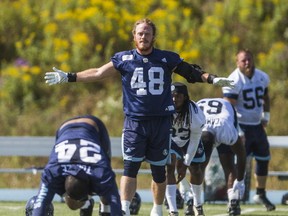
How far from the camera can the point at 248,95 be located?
1405 centimetres

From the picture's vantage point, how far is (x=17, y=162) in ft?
60.4

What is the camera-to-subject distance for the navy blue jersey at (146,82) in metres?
10.6

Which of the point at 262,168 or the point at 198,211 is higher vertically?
the point at 262,168

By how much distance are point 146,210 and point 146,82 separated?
10.3ft

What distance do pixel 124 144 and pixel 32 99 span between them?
10213 mm

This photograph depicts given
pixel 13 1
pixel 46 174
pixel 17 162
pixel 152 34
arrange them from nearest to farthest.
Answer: pixel 46 174, pixel 152 34, pixel 17 162, pixel 13 1

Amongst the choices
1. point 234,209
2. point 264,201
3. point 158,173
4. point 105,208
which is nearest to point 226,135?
point 234,209

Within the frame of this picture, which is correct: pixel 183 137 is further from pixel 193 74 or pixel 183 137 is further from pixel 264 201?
pixel 264 201

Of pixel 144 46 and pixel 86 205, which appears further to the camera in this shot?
pixel 144 46

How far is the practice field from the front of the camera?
12711 mm

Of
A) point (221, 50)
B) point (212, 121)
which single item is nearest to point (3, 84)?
point (221, 50)

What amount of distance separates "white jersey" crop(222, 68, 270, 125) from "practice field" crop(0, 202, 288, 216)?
1.10m

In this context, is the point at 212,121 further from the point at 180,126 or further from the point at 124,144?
the point at 124,144

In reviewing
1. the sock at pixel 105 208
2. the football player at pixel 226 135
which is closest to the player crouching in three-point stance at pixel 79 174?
the sock at pixel 105 208
